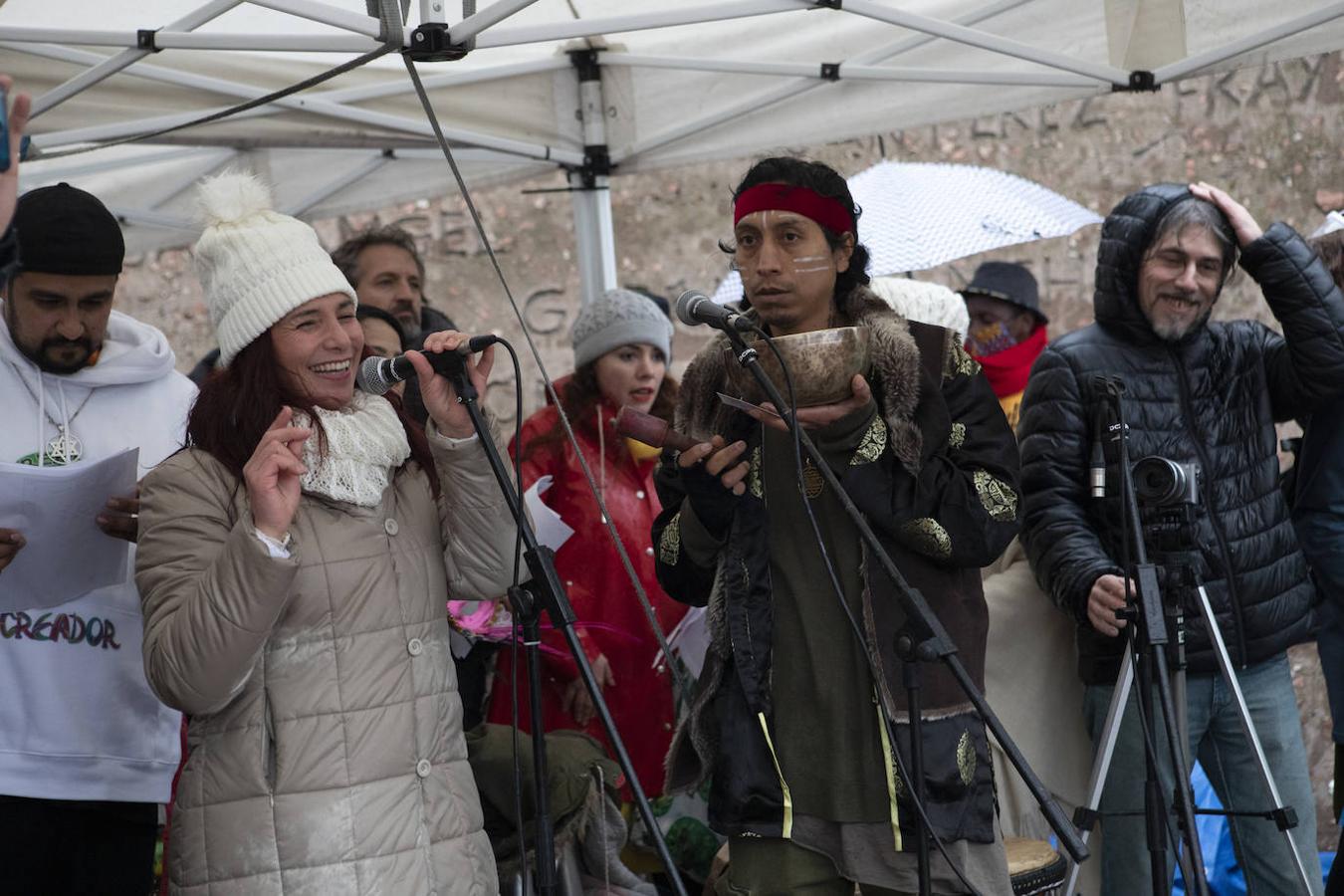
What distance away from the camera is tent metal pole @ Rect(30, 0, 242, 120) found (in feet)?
11.8

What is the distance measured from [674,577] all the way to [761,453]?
11.6 inches

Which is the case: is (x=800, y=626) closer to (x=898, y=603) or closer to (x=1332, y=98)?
(x=898, y=603)

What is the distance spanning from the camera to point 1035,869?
3365 millimetres

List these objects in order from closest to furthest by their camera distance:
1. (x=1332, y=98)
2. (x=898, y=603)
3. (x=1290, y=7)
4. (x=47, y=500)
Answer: (x=898, y=603), (x=47, y=500), (x=1290, y=7), (x=1332, y=98)

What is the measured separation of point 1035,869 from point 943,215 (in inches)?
98.0

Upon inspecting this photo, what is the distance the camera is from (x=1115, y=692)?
343 cm

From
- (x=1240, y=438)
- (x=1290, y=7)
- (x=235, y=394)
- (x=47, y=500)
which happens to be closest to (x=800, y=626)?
(x=235, y=394)

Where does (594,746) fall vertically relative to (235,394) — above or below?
below

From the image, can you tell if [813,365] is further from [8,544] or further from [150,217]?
[150,217]

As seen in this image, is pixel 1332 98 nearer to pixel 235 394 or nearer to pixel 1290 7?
pixel 1290 7

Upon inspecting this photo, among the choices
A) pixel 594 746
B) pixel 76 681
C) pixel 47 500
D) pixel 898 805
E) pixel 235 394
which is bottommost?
pixel 594 746

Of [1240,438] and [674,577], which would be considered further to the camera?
[1240,438]

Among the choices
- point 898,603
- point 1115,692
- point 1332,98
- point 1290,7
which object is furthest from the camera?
point 1332,98

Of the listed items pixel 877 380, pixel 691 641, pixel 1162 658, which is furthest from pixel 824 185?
pixel 691 641
